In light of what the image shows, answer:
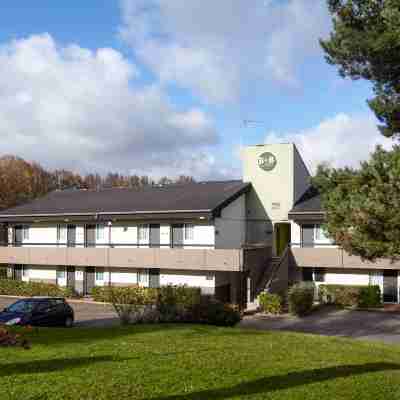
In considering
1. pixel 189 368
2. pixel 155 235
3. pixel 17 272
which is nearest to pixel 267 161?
pixel 155 235

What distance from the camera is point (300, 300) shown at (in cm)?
2611

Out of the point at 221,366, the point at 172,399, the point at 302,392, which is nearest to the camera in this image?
the point at 172,399

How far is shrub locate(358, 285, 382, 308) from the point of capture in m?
27.8

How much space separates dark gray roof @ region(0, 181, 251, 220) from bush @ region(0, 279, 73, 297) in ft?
15.2

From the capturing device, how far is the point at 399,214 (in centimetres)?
1218

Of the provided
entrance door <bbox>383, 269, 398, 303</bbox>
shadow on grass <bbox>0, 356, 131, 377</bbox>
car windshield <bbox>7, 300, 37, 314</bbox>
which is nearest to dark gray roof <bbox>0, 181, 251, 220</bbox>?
entrance door <bbox>383, 269, 398, 303</bbox>

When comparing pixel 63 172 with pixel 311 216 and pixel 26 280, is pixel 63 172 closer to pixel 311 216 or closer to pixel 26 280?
pixel 26 280

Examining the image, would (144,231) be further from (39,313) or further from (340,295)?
(340,295)

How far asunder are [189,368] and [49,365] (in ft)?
8.85

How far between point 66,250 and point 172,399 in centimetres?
2607

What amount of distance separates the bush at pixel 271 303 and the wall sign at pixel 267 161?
9.42 metres

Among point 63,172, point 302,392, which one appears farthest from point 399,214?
Answer: point 63,172

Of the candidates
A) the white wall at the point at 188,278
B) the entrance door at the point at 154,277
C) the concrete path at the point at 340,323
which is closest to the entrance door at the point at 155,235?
the entrance door at the point at 154,277

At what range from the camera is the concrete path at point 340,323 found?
21.7 meters
